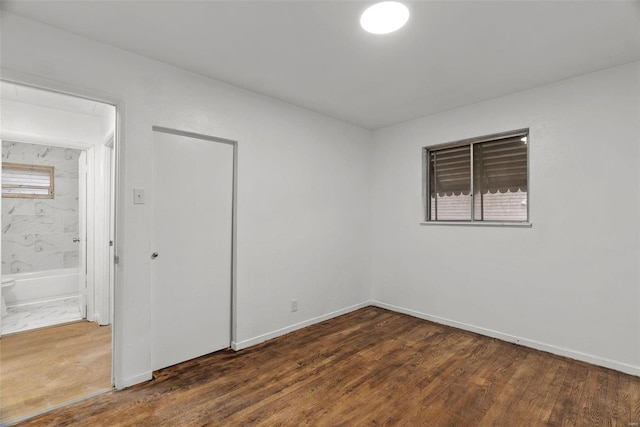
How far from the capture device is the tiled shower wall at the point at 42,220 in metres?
4.75

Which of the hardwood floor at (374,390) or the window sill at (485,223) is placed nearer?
the hardwood floor at (374,390)

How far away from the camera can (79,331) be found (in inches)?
134

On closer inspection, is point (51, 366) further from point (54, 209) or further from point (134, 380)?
point (54, 209)

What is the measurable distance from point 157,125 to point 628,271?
4097 mm

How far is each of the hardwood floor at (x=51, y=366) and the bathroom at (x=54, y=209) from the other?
1.23ft

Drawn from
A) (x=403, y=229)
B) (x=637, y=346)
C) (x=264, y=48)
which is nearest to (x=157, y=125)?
(x=264, y=48)

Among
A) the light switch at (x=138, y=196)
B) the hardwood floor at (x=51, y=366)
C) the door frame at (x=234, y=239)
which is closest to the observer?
the hardwood floor at (x=51, y=366)

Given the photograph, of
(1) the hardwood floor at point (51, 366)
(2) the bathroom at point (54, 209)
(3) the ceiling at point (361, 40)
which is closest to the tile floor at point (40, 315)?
(2) the bathroom at point (54, 209)

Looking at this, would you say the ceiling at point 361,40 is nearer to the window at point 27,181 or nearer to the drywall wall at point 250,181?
the drywall wall at point 250,181

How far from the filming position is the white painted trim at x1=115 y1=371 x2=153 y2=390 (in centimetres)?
226

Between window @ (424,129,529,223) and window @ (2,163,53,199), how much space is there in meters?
5.96

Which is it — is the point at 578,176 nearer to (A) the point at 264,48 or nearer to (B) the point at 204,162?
(A) the point at 264,48

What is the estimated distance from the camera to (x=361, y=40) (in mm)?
2203

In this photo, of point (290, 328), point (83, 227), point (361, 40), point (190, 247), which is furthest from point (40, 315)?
point (361, 40)
